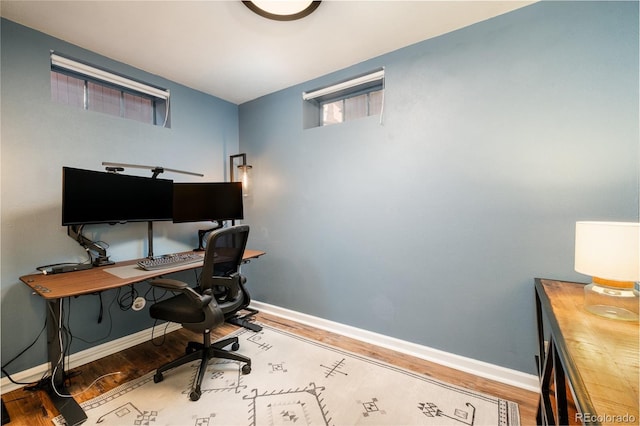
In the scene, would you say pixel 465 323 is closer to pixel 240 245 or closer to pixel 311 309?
pixel 311 309

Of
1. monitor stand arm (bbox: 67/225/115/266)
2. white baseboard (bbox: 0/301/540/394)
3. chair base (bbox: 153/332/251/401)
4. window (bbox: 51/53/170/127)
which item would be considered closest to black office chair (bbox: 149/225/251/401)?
chair base (bbox: 153/332/251/401)

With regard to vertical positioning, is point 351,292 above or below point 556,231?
below

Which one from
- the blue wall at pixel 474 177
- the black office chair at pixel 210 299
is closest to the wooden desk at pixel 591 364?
the blue wall at pixel 474 177

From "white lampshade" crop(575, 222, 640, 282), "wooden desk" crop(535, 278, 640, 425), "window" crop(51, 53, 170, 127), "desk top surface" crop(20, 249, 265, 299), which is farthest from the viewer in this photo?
"window" crop(51, 53, 170, 127)

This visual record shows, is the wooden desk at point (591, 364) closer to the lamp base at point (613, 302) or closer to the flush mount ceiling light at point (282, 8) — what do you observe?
the lamp base at point (613, 302)

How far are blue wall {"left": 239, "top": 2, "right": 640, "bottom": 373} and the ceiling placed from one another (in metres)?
0.18

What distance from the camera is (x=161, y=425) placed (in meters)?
1.45

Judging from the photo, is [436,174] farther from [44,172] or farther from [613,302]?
[44,172]

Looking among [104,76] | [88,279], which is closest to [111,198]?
[88,279]

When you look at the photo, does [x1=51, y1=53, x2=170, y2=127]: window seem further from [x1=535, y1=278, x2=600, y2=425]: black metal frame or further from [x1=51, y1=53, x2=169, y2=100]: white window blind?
[x1=535, y1=278, x2=600, y2=425]: black metal frame

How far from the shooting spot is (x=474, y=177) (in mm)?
1879

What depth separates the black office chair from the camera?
162 centimetres

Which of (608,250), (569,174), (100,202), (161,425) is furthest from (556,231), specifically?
(100,202)

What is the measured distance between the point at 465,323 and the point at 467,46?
2.04 m
